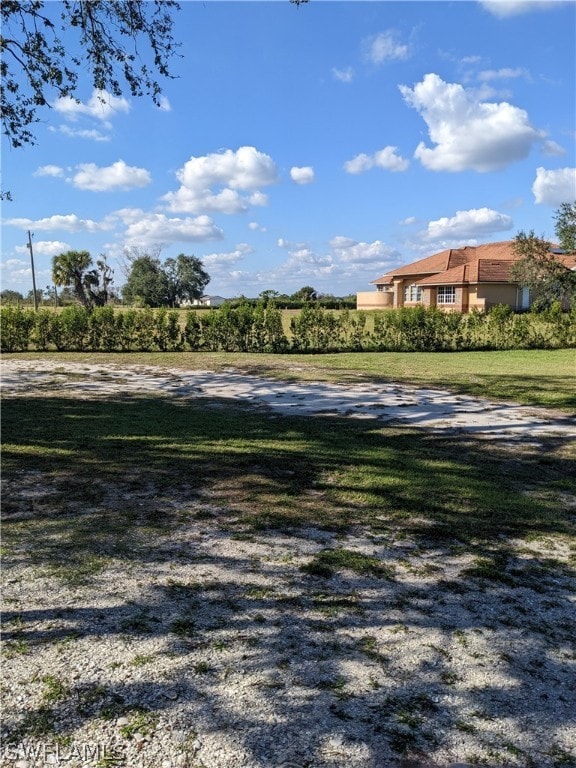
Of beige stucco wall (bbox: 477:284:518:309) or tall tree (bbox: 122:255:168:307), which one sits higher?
tall tree (bbox: 122:255:168:307)

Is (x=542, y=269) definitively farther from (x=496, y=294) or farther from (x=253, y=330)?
(x=496, y=294)

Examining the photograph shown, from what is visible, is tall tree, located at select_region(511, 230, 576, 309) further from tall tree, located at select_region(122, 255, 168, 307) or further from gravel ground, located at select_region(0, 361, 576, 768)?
tall tree, located at select_region(122, 255, 168, 307)

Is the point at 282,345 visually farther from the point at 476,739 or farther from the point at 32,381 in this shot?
the point at 476,739

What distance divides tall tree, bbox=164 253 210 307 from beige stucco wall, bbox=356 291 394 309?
29.7 metres

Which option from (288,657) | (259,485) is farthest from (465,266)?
(288,657)

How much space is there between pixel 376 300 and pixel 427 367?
120 feet

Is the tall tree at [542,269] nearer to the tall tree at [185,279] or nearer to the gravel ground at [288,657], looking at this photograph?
the gravel ground at [288,657]

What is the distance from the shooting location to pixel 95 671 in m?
2.15

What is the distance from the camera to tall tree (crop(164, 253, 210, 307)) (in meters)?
72.5

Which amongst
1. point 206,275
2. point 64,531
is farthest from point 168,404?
point 206,275

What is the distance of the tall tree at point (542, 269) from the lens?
698 inches

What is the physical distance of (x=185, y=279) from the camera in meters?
75.4

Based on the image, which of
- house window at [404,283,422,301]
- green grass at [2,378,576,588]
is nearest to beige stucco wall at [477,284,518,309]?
house window at [404,283,422,301]

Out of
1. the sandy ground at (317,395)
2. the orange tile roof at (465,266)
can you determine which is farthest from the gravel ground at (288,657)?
the orange tile roof at (465,266)
